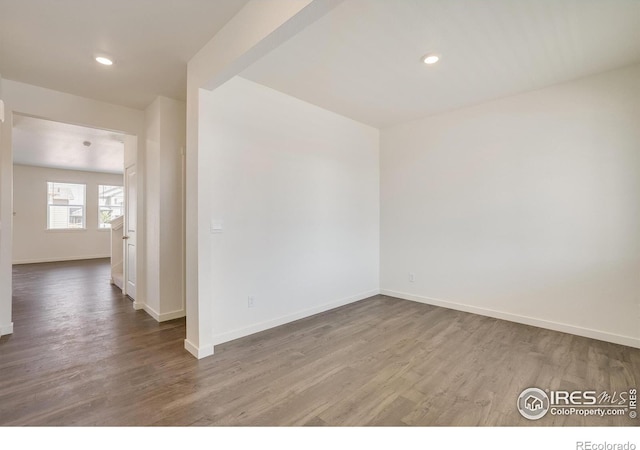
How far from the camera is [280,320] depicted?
11.1 feet

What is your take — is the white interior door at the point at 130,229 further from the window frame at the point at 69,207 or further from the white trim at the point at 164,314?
the window frame at the point at 69,207

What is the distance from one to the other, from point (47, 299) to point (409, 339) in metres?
5.43

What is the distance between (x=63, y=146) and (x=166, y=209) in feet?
14.8

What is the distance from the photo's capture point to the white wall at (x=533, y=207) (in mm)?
2846

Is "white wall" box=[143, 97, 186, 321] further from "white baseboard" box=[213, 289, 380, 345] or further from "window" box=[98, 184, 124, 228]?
"window" box=[98, 184, 124, 228]

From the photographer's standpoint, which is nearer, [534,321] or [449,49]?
[449,49]

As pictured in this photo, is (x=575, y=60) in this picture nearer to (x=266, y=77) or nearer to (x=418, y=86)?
(x=418, y=86)

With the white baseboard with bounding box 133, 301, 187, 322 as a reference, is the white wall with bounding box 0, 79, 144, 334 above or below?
above

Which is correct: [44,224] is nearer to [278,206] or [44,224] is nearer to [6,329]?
[6,329]

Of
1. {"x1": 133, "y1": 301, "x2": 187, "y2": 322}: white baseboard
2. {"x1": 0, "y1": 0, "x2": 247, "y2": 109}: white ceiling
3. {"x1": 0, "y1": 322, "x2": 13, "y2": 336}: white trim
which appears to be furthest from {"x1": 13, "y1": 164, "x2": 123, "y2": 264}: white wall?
{"x1": 0, "y1": 0, "x2": 247, "y2": 109}: white ceiling

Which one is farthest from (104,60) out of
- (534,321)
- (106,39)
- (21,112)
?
(534,321)

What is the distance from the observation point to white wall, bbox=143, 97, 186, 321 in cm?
358

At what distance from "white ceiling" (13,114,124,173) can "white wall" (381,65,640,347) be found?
218 inches

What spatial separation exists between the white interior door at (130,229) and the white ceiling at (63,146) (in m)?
1.24
